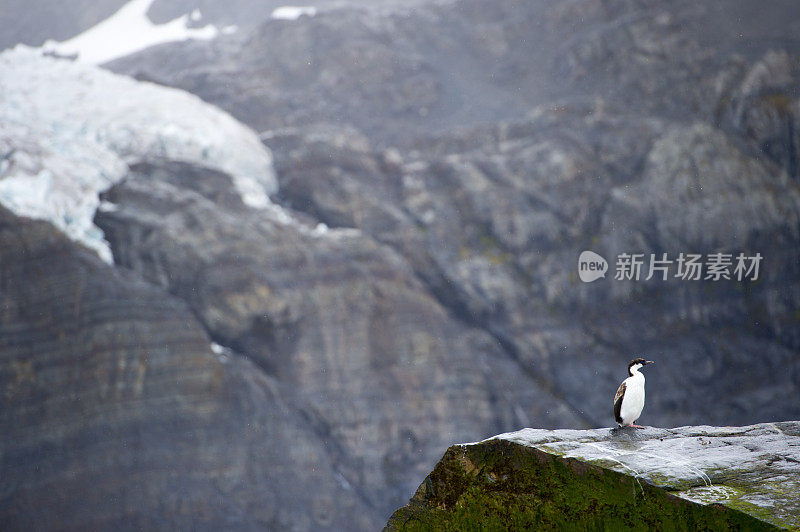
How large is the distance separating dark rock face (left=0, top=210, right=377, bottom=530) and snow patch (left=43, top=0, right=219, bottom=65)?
4914 centimetres

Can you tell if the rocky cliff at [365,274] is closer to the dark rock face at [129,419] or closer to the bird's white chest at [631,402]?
the dark rock face at [129,419]

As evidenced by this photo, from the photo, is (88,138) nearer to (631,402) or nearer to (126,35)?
(631,402)

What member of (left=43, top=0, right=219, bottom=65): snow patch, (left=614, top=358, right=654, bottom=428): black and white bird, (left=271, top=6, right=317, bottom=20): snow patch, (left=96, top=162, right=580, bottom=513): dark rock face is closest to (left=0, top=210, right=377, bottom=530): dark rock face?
(left=96, top=162, right=580, bottom=513): dark rock face

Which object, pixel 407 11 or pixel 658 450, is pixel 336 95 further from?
pixel 658 450

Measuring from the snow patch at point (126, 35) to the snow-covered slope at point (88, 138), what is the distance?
2859cm

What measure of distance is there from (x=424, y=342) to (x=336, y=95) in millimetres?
30220

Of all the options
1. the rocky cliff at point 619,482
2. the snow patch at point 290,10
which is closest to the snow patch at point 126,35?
the snow patch at point 290,10

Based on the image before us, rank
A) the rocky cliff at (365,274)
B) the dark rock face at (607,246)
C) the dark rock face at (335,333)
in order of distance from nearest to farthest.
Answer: the rocky cliff at (365,274), the dark rock face at (335,333), the dark rock face at (607,246)

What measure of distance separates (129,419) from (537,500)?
89.9ft

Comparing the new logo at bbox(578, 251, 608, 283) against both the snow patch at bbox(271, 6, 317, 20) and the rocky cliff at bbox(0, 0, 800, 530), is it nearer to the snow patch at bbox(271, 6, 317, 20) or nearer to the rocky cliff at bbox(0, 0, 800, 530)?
the rocky cliff at bbox(0, 0, 800, 530)

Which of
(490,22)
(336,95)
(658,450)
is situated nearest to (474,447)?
(658,450)

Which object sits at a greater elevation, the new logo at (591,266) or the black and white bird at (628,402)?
the black and white bird at (628,402)

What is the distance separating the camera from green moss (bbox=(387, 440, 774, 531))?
7.19 meters

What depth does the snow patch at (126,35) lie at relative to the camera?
79.0m
